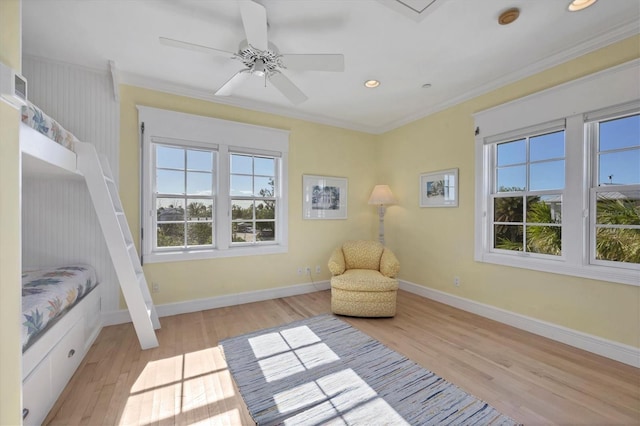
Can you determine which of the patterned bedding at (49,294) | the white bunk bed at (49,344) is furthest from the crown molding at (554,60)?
the patterned bedding at (49,294)

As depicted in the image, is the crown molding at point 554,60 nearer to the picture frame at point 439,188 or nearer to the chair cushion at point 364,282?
the picture frame at point 439,188

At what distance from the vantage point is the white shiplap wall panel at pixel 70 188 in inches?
98.7

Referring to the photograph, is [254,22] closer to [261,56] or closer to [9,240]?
[261,56]

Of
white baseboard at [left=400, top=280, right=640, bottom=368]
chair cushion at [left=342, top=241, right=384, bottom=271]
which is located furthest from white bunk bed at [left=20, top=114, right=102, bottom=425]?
white baseboard at [left=400, top=280, right=640, bottom=368]

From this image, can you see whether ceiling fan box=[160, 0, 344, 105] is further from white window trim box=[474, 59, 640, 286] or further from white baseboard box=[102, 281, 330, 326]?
white baseboard box=[102, 281, 330, 326]

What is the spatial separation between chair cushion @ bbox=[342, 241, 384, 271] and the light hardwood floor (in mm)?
786

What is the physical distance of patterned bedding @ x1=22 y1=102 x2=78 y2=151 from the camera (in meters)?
1.53

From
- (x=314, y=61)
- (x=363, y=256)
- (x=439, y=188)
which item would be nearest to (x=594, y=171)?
(x=439, y=188)

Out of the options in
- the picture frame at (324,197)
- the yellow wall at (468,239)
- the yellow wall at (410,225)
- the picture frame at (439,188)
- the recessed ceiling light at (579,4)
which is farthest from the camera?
the picture frame at (324,197)

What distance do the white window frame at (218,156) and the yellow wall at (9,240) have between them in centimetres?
208

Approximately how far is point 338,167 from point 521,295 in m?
2.87

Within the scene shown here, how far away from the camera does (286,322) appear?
2.90 meters

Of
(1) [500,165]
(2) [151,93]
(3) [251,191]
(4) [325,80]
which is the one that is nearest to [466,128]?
(1) [500,165]

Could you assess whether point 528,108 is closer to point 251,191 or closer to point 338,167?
point 338,167
